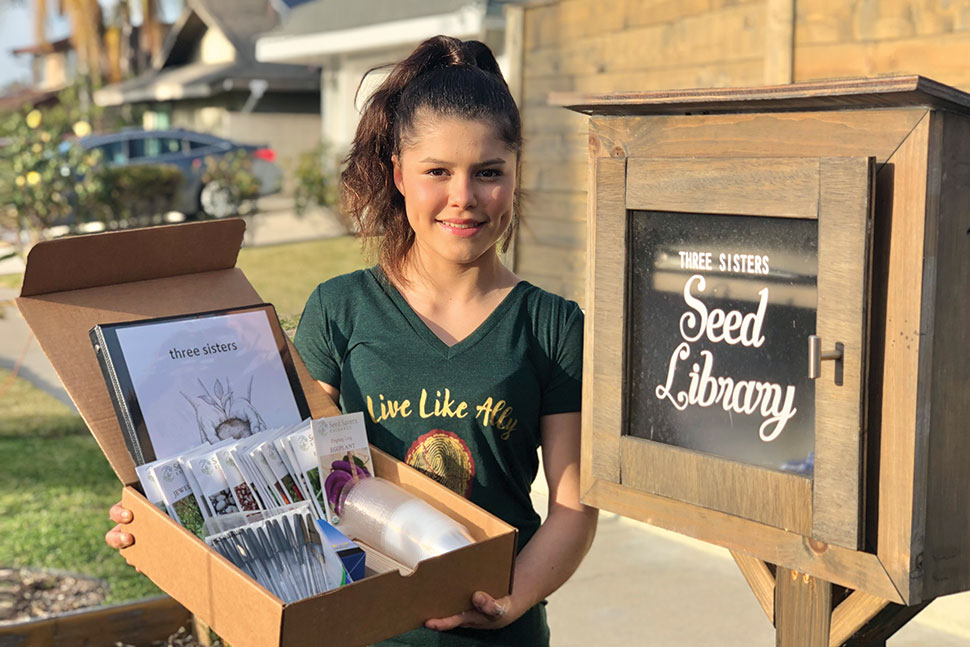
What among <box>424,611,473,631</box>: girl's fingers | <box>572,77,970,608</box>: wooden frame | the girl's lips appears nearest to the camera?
<box>572,77,970,608</box>: wooden frame

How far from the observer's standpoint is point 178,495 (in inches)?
63.9

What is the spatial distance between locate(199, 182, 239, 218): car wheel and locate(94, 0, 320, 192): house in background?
444 cm

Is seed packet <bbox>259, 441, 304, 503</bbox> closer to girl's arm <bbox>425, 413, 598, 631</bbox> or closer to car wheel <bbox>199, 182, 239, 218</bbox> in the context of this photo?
girl's arm <bbox>425, 413, 598, 631</bbox>

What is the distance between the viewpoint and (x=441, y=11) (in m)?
10.2

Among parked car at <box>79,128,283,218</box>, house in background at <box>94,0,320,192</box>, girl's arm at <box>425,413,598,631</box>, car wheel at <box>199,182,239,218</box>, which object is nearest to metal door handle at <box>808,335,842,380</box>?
girl's arm at <box>425,413,598,631</box>

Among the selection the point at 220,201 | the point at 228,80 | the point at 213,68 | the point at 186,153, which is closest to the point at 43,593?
the point at 220,201

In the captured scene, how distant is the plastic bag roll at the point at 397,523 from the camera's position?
1.62 m

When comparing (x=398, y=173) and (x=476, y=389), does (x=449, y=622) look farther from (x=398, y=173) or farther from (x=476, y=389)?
(x=398, y=173)

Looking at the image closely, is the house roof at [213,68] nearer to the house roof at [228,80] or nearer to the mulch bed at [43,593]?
the house roof at [228,80]

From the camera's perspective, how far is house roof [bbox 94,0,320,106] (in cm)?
2195

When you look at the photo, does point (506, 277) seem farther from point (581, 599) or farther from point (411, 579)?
point (581, 599)

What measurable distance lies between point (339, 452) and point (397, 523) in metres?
0.17

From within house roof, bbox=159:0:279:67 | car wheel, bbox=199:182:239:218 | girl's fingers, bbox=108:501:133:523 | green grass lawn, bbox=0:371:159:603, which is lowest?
green grass lawn, bbox=0:371:159:603

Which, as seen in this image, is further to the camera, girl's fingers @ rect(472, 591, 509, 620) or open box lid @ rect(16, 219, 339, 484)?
open box lid @ rect(16, 219, 339, 484)
